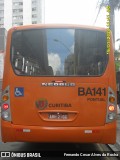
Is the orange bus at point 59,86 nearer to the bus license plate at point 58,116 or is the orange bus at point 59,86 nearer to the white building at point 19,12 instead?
the bus license plate at point 58,116

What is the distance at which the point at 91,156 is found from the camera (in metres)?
8.37

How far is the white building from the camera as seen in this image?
126625 mm

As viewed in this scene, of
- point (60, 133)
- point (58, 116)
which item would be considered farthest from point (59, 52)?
point (60, 133)

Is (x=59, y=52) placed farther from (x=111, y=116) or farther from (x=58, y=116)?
(x=111, y=116)

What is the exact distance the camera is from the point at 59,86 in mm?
7684

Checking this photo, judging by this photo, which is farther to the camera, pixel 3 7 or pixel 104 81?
pixel 3 7

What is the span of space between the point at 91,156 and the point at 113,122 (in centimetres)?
118

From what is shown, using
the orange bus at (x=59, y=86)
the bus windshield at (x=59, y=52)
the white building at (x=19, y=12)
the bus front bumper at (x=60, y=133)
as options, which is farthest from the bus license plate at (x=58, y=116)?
the white building at (x=19, y=12)

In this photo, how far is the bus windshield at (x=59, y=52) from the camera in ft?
25.5

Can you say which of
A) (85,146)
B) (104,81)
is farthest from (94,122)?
(85,146)

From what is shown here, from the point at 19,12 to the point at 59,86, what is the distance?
124502 millimetres

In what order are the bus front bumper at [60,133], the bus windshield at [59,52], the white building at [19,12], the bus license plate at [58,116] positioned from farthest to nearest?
1. the white building at [19,12]
2. the bus windshield at [59,52]
3. the bus license plate at [58,116]
4. the bus front bumper at [60,133]

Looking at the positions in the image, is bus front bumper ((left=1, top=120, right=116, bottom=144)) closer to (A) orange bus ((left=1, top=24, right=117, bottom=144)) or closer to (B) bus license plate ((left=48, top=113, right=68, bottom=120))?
(A) orange bus ((left=1, top=24, right=117, bottom=144))

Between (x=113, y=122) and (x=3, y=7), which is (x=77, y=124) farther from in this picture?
(x=3, y=7)
